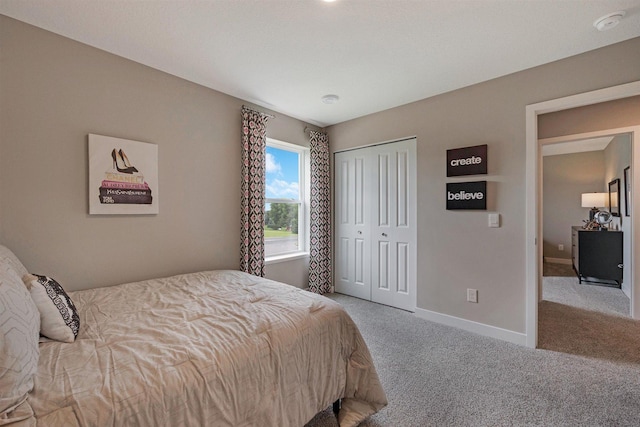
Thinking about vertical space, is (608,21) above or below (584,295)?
above

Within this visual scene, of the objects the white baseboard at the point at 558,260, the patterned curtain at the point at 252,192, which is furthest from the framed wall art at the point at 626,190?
the patterned curtain at the point at 252,192

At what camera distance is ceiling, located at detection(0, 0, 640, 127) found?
1764mm

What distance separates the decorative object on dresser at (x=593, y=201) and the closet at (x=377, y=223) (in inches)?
182

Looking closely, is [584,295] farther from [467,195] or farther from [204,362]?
[204,362]

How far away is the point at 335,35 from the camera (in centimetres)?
203

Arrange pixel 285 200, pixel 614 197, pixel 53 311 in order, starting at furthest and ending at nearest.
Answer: pixel 614 197 < pixel 285 200 < pixel 53 311

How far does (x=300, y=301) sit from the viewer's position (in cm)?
178

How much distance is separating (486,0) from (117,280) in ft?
10.7

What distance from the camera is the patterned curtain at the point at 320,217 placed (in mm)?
3916

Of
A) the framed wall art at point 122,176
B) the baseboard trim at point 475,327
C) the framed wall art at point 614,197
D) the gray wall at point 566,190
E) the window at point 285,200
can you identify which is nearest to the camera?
the framed wall art at point 122,176

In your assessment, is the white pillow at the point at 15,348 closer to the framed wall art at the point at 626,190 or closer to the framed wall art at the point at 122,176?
the framed wall art at the point at 122,176

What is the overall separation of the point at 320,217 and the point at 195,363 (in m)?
2.94

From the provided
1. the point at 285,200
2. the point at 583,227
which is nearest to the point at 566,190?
the point at 583,227

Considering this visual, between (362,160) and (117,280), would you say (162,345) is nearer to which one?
(117,280)
